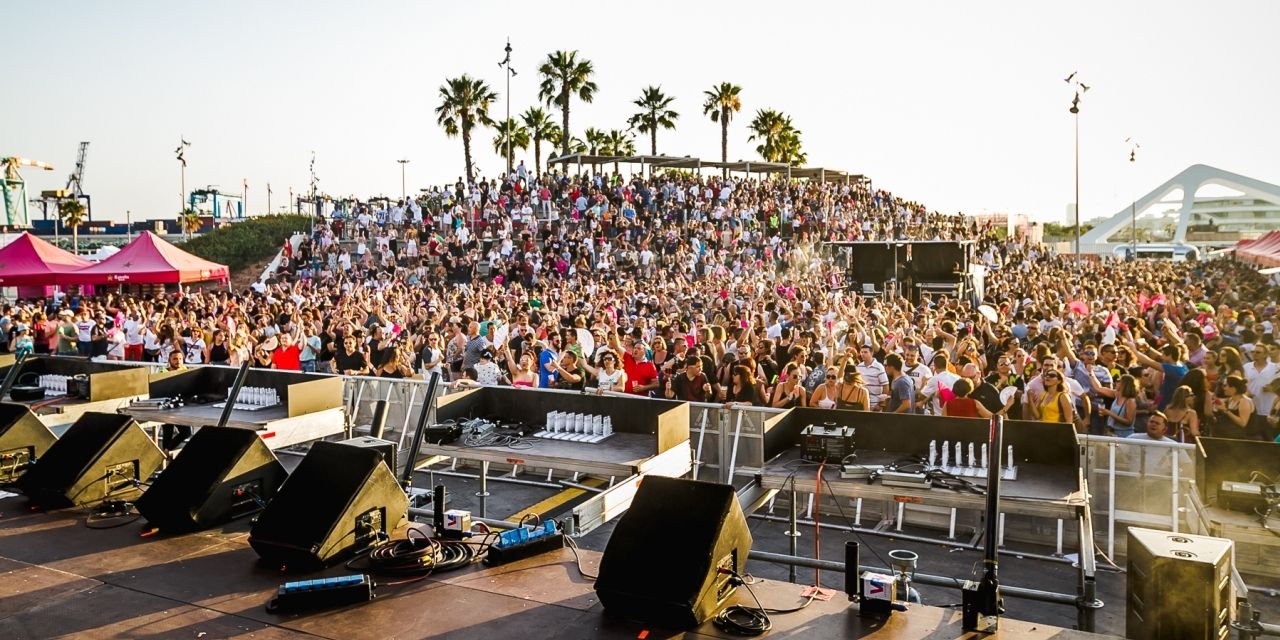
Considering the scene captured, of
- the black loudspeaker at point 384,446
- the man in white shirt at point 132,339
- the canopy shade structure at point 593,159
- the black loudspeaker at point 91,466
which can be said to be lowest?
the black loudspeaker at point 91,466

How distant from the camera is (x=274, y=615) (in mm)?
4441

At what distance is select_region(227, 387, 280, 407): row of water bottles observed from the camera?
10.3 meters

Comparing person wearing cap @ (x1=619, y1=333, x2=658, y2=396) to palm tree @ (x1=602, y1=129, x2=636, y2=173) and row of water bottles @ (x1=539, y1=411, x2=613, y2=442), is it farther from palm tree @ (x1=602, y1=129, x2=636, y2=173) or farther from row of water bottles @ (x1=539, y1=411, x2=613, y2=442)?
palm tree @ (x1=602, y1=129, x2=636, y2=173)

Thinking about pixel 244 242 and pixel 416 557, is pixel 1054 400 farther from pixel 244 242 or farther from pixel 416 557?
pixel 244 242

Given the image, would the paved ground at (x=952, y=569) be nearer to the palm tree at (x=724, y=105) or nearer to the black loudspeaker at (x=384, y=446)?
the black loudspeaker at (x=384, y=446)

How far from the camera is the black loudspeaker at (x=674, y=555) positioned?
417cm

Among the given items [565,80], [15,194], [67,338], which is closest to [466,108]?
[565,80]

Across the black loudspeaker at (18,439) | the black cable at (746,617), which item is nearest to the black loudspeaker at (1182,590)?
the black cable at (746,617)

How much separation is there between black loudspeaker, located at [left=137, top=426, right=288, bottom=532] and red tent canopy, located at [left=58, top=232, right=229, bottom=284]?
71.4 ft

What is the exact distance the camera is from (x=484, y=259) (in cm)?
2967

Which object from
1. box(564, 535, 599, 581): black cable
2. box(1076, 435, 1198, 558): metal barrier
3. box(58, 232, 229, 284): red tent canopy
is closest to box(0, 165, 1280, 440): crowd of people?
box(1076, 435, 1198, 558): metal barrier

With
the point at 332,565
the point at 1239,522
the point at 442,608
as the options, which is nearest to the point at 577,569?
the point at 442,608

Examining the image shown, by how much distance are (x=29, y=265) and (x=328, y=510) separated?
26320 millimetres

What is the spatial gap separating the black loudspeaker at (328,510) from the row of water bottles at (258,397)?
213 inches
